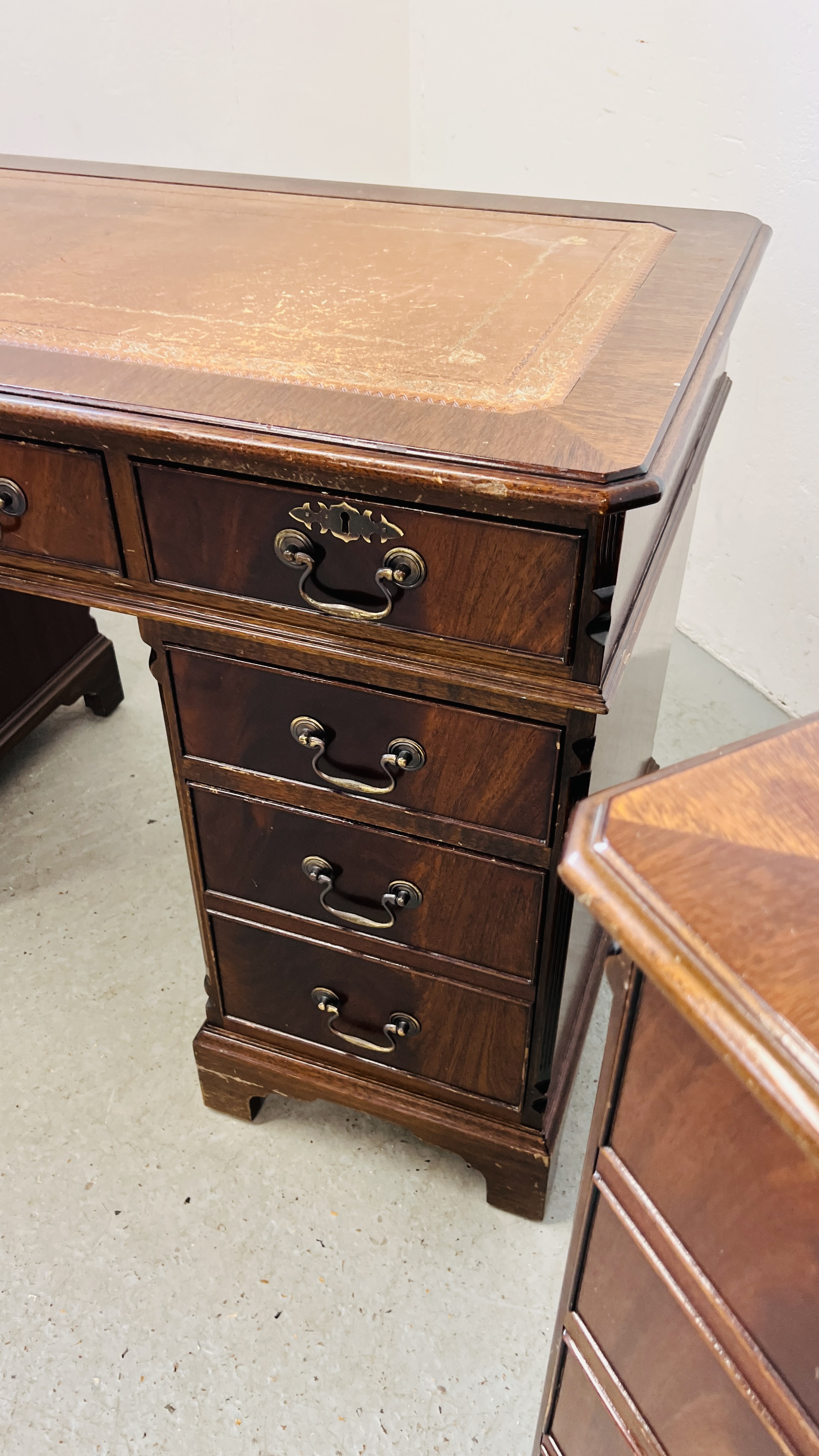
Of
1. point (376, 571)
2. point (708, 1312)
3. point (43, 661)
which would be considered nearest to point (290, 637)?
point (376, 571)

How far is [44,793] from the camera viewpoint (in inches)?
77.6

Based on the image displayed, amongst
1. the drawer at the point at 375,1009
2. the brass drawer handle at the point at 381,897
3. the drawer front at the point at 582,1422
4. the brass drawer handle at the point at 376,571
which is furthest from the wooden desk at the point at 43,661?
the drawer front at the point at 582,1422

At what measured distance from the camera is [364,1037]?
1.29 meters

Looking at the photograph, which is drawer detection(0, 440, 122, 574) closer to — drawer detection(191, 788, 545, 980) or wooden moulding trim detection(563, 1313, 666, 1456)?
drawer detection(191, 788, 545, 980)

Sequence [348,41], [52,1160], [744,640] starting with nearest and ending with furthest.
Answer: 1. [52,1160]
2. [744,640]
3. [348,41]

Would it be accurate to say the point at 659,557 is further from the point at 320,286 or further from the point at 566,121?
the point at 566,121

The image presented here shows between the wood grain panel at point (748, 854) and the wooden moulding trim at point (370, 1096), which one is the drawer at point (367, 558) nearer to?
the wood grain panel at point (748, 854)

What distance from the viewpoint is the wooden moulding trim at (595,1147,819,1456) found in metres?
0.56

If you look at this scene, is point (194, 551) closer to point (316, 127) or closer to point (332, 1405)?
point (332, 1405)

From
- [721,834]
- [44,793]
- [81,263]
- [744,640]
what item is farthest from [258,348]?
[744,640]

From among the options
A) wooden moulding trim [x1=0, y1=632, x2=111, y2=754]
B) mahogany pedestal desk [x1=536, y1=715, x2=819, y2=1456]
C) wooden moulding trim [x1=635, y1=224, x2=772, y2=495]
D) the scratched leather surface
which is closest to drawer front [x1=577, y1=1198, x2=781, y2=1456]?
mahogany pedestal desk [x1=536, y1=715, x2=819, y2=1456]

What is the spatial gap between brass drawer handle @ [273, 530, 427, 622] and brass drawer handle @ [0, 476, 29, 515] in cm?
25

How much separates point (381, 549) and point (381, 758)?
0.78ft

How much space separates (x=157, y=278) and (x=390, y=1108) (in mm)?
981
